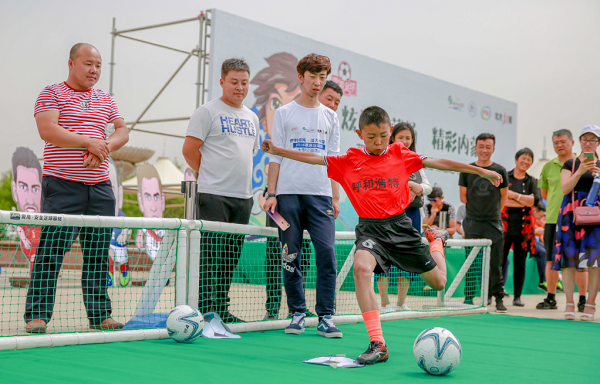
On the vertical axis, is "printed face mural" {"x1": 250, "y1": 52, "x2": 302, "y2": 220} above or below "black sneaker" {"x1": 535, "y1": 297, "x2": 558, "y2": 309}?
above

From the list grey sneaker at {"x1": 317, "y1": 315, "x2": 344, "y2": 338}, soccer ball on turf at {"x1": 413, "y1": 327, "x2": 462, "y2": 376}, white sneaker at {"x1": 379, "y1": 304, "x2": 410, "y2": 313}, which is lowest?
white sneaker at {"x1": 379, "y1": 304, "x2": 410, "y2": 313}

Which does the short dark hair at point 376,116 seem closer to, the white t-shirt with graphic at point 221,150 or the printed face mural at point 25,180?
the white t-shirt with graphic at point 221,150

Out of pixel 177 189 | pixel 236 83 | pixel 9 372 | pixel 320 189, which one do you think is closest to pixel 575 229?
pixel 320 189

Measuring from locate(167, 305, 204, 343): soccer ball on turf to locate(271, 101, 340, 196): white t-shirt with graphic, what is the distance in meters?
1.15

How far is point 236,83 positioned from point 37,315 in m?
2.14

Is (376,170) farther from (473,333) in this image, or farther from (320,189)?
(473,333)

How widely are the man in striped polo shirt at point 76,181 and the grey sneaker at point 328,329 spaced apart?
1405 millimetres

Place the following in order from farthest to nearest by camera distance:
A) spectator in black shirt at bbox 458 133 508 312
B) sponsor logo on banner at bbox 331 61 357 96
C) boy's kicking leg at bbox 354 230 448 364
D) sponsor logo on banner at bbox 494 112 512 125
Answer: sponsor logo on banner at bbox 494 112 512 125 < sponsor logo on banner at bbox 331 61 357 96 < spectator in black shirt at bbox 458 133 508 312 < boy's kicking leg at bbox 354 230 448 364

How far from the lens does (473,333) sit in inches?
177

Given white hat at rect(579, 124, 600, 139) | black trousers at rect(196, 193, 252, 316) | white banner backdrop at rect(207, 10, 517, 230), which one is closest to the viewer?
black trousers at rect(196, 193, 252, 316)

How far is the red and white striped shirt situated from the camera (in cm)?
381

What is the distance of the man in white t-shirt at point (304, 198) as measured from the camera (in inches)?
164

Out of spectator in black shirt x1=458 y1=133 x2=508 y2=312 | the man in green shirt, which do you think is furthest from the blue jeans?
the man in green shirt

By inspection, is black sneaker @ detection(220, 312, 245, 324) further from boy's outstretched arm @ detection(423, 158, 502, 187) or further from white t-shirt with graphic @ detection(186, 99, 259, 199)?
boy's outstretched arm @ detection(423, 158, 502, 187)
